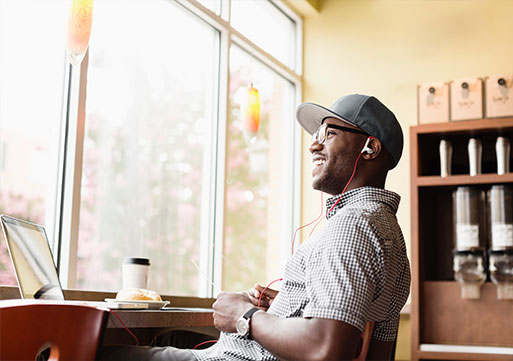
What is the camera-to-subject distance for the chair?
134 cm

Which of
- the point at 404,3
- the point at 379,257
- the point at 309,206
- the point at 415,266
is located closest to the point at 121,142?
the point at 309,206

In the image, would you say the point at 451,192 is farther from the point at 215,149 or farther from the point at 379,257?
the point at 379,257

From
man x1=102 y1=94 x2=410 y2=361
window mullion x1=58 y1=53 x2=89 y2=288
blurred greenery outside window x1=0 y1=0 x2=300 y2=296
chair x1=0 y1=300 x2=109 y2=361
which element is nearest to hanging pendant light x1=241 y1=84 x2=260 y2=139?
blurred greenery outside window x1=0 y1=0 x2=300 y2=296

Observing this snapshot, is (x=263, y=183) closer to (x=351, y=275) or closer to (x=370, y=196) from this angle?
(x=370, y=196)

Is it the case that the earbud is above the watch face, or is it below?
above

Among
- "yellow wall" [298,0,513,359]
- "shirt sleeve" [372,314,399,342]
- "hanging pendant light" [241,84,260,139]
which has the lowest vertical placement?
"shirt sleeve" [372,314,399,342]

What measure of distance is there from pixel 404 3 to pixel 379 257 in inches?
133

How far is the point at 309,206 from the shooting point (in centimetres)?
476

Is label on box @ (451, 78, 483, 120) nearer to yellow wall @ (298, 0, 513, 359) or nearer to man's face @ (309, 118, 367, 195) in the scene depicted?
yellow wall @ (298, 0, 513, 359)

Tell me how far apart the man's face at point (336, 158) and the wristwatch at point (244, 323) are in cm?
50

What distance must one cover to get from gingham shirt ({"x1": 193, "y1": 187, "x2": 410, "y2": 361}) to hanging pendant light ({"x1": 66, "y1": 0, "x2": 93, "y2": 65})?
43.3 inches

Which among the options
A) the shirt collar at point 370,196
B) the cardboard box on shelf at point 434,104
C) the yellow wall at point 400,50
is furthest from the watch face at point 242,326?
the yellow wall at point 400,50

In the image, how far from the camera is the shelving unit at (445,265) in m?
3.47

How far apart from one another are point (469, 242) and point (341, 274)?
2227 mm
